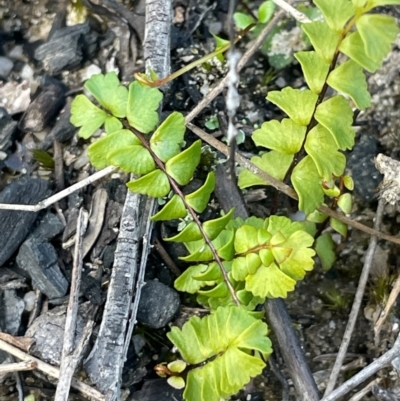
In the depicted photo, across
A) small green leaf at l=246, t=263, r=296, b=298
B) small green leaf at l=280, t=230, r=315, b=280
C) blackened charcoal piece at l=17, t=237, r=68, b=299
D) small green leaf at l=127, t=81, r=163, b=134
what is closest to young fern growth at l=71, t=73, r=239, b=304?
small green leaf at l=127, t=81, r=163, b=134

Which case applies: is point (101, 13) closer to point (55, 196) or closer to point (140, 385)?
point (55, 196)

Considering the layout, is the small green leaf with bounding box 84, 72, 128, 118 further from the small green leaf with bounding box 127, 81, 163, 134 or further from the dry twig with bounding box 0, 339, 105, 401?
the dry twig with bounding box 0, 339, 105, 401

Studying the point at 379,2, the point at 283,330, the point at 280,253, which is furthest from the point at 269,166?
the point at 379,2

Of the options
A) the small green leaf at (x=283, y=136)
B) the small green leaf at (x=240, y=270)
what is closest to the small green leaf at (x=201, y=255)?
the small green leaf at (x=240, y=270)

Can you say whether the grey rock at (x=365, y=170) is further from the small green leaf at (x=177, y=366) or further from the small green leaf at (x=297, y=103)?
the small green leaf at (x=177, y=366)

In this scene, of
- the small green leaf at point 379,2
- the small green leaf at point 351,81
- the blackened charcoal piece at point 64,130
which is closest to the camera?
the small green leaf at point 379,2

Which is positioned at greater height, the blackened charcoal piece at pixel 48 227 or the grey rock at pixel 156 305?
the blackened charcoal piece at pixel 48 227

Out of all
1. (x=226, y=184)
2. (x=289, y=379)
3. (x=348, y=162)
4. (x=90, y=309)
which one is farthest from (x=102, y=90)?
(x=289, y=379)
